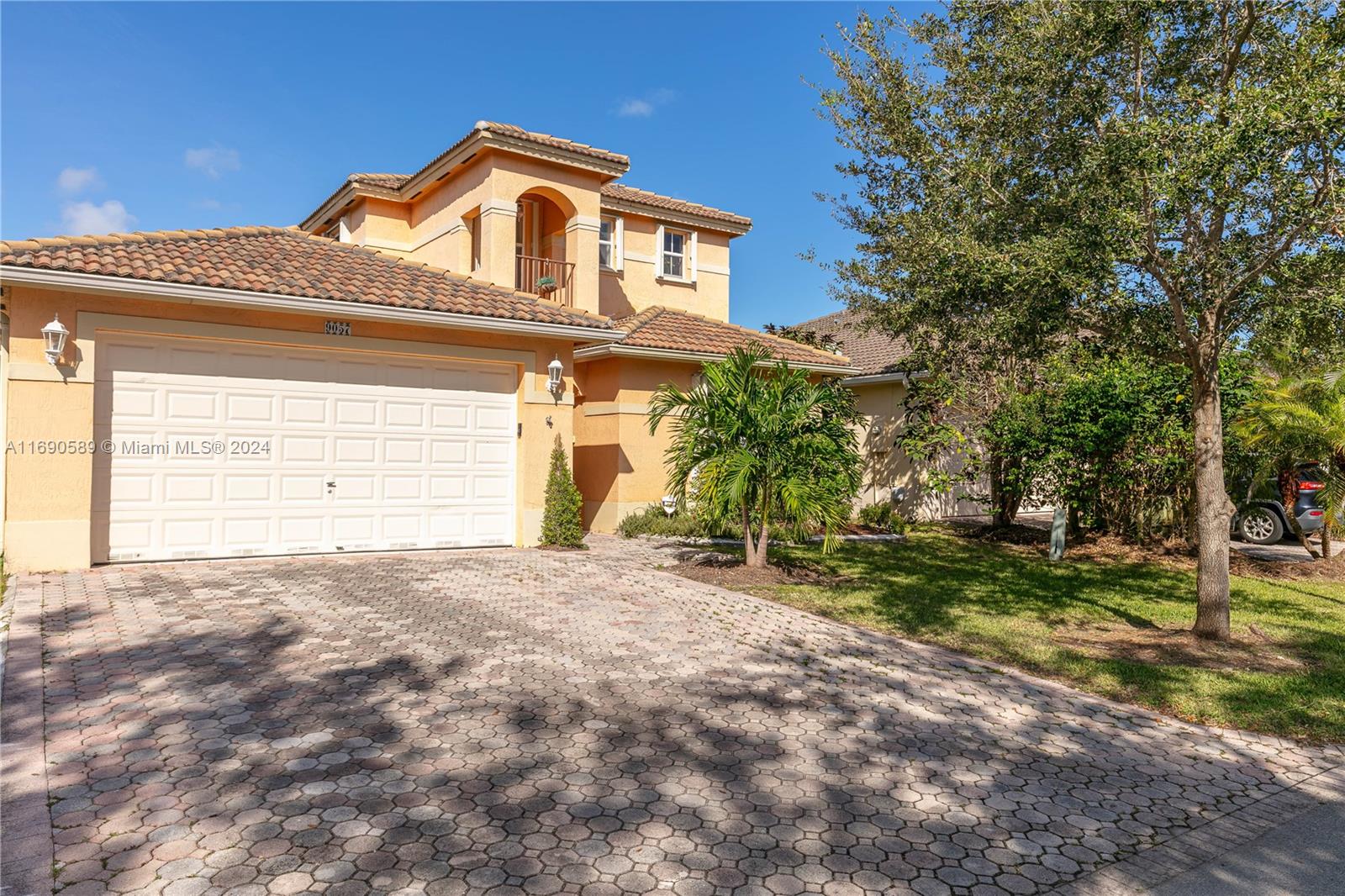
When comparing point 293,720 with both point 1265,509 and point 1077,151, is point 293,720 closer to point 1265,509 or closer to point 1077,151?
point 1077,151

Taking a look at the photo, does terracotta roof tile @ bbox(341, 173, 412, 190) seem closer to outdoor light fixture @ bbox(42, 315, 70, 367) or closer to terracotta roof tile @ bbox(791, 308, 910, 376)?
outdoor light fixture @ bbox(42, 315, 70, 367)

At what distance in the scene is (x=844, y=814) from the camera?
403cm

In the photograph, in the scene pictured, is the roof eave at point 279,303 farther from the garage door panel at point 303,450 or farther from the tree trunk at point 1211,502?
the tree trunk at point 1211,502

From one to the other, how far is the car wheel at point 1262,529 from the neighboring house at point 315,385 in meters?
11.3

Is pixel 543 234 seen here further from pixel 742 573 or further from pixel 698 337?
pixel 742 573

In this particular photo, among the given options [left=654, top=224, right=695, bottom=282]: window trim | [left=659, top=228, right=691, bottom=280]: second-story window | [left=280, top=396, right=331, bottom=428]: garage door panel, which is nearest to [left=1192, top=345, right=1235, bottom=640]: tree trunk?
[left=280, top=396, right=331, bottom=428]: garage door panel

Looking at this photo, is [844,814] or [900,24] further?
[900,24]

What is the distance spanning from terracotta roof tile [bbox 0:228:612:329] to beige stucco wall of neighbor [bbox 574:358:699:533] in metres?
2.78

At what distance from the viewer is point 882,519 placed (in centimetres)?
1912

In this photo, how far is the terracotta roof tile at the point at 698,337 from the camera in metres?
16.5

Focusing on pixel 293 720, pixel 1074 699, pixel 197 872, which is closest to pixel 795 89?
pixel 1074 699

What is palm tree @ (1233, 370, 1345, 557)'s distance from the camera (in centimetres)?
1149

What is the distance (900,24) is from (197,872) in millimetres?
11853

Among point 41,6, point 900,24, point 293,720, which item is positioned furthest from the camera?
point 900,24
